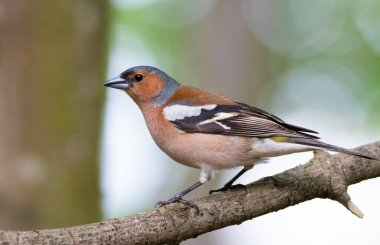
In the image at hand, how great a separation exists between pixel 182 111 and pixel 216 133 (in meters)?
0.41

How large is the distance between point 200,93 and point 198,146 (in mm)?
674

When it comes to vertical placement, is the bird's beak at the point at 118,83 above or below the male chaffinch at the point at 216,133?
above

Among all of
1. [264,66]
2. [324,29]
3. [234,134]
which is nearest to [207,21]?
[264,66]

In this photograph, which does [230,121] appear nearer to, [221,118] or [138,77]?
[221,118]

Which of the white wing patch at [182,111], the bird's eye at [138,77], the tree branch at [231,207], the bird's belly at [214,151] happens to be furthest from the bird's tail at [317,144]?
the bird's eye at [138,77]

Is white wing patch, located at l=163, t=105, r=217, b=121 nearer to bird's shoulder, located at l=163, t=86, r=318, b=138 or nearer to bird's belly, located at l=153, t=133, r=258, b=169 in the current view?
bird's shoulder, located at l=163, t=86, r=318, b=138

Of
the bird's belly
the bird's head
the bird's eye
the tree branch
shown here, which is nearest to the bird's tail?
the tree branch

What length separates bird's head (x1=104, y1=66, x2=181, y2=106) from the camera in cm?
580

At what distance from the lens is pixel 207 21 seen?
13781mm

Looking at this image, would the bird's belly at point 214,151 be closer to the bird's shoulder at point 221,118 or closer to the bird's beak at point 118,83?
the bird's shoulder at point 221,118

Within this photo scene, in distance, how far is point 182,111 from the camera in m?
5.38

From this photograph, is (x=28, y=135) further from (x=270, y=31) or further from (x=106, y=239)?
(x=270, y=31)

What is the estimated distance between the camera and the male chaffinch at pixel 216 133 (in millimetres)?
4918

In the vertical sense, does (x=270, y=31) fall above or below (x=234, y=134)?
above
